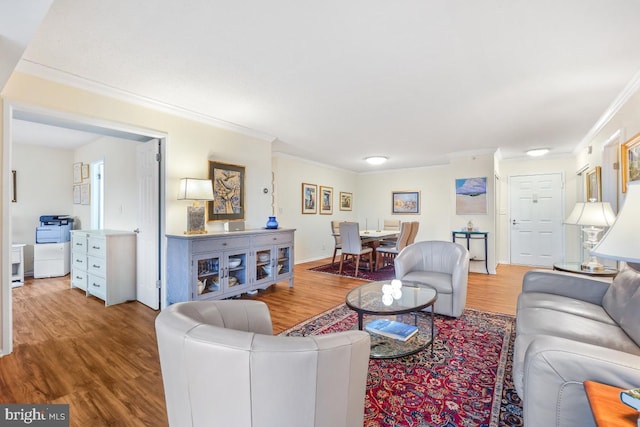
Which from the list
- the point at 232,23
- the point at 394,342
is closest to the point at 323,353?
the point at 394,342

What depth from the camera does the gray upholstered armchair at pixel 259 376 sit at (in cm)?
88

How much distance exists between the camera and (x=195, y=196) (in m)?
3.26

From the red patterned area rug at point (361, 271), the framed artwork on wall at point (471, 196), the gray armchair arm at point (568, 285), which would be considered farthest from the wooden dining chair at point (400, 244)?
the gray armchair arm at point (568, 285)

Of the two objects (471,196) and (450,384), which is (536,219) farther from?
(450,384)

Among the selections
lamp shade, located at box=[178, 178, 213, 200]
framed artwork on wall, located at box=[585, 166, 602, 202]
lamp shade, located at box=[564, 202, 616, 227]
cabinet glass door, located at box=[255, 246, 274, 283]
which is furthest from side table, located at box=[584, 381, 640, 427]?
framed artwork on wall, located at box=[585, 166, 602, 202]

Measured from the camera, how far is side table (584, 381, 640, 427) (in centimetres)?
82

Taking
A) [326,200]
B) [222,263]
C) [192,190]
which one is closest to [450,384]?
[222,263]

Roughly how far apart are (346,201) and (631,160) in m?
5.82

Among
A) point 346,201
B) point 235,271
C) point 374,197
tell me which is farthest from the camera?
point 374,197

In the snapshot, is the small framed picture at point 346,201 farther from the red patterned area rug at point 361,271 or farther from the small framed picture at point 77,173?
the small framed picture at point 77,173

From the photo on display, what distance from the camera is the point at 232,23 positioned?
1.86 metres

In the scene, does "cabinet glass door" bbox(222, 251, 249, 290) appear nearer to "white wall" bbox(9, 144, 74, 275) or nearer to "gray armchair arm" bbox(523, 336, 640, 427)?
"gray armchair arm" bbox(523, 336, 640, 427)

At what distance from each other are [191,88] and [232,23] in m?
1.19

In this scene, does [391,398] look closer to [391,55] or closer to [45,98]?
[391,55]
